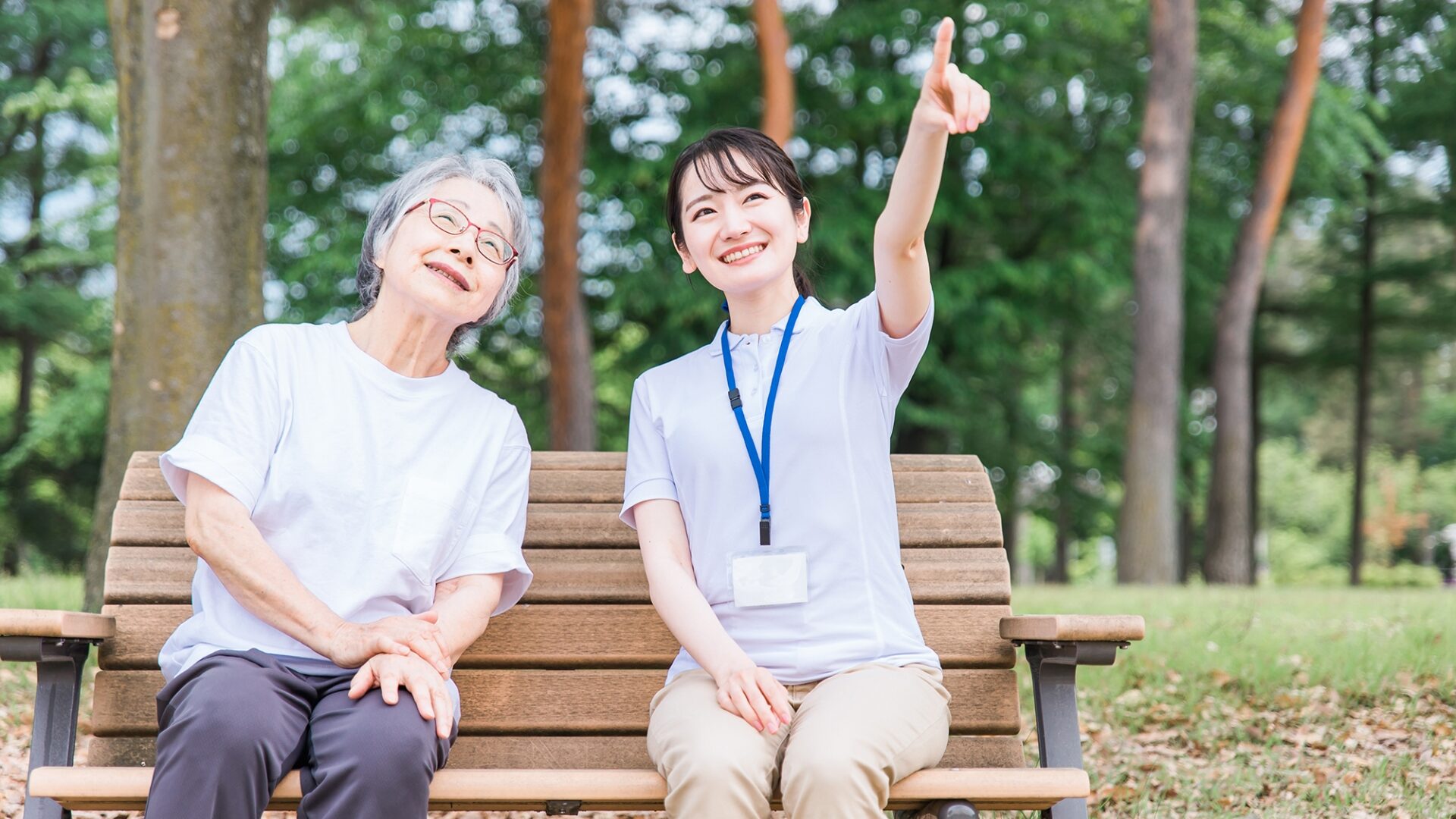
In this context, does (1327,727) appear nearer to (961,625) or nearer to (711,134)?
(961,625)

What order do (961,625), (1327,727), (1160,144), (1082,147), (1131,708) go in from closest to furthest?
1. (961,625)
2. (1327,727)
3. (1131,708)
4. (1160,144)
5. (1082,147)

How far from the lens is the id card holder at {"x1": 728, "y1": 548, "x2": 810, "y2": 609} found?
268 cm

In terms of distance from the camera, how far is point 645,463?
114 inches

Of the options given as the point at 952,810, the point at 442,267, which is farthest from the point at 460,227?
the point at 952,810

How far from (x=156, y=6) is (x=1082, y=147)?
564 inches

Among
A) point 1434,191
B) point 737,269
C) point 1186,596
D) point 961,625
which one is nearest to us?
point 737,269

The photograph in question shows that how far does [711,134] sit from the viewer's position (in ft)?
9.57

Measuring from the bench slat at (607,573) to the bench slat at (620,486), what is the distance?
16 cm

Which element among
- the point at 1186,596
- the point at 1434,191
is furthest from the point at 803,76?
the point at 1434,191

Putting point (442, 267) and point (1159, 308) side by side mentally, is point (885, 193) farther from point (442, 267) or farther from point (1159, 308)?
point (442, 267)

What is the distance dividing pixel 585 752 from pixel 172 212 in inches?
115

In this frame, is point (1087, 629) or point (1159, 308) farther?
point (1159, 308)

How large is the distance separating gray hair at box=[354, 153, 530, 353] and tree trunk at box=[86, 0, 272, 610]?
1973mm

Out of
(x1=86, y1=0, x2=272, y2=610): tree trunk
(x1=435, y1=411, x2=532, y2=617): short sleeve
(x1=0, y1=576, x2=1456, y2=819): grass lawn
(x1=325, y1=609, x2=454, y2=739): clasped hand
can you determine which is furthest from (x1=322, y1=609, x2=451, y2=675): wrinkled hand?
(x1=86, y1=0, x2=272, y2=610): tree trunk
